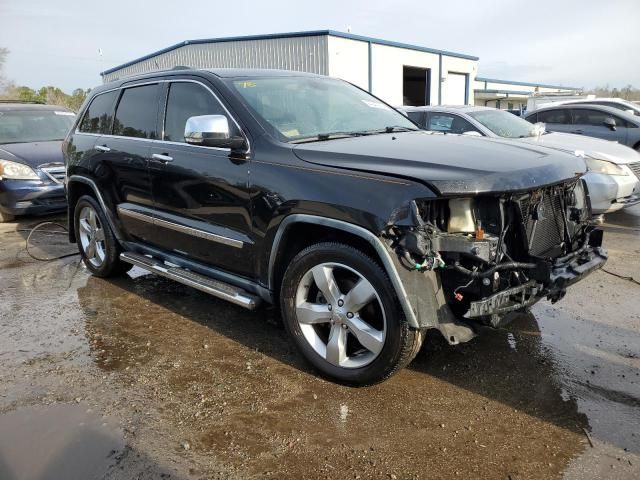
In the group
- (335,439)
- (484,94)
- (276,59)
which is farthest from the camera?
(484,94)

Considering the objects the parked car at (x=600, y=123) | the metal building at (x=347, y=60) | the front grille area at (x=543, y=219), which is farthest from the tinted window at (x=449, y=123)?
the metal building at (x=347, y=60)

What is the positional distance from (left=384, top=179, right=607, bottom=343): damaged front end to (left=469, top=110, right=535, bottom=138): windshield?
5.14 m


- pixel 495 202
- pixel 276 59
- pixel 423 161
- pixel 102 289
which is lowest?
pixel 102 289

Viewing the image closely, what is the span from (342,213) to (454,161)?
677 millimetres

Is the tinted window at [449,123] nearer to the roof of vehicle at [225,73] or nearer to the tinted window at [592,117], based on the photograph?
the roof of vehicle at [225,73]

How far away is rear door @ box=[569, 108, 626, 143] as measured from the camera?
1069cm

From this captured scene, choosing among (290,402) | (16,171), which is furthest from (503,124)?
(16,171)

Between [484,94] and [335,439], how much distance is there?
4465 centimetres

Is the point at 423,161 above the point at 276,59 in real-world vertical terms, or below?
below

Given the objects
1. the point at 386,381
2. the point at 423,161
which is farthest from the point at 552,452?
the point at 423,161

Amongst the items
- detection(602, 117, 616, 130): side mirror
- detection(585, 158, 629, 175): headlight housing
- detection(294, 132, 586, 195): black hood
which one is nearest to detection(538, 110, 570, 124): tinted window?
detection(602, 117, 616, 130): side mirror

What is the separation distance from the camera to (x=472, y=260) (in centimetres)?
276

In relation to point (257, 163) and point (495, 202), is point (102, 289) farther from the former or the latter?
point (495, 202)

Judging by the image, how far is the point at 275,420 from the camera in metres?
2.92
